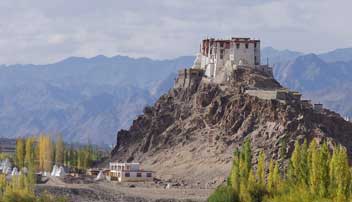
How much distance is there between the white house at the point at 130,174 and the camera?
155875 mm

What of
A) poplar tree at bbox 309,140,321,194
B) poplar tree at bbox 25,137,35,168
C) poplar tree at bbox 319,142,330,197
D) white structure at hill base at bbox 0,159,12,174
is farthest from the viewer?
poplar tree at bbox 25,137,35,168

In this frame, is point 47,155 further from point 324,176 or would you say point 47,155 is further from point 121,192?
point 324,176

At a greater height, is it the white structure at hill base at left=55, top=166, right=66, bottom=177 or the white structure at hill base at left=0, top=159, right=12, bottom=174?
the white structure at hill base at left=0, top=159, right=12, bottom=174

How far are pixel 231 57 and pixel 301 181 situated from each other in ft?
211

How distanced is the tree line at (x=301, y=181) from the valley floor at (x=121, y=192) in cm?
1462

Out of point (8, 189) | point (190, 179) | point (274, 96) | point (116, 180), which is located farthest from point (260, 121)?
point (8, 189)

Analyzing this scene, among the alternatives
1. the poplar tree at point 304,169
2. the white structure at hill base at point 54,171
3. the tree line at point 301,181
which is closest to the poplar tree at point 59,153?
the white structure at hill base at point 54,171

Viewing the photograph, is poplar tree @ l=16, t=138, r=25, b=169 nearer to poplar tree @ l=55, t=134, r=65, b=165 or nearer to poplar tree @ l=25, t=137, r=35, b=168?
poplar tree @ l=25, t=137, r=35, b=168

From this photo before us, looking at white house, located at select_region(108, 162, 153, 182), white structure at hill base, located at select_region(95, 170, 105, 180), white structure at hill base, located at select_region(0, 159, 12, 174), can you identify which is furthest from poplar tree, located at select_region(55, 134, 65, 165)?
white house, located at select_region(108, 162, 153, 182)

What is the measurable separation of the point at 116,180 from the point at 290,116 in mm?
28919

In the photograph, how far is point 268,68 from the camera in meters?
170

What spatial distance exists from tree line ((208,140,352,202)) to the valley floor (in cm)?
1462

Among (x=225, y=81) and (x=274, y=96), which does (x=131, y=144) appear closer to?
(x=225, y=81)

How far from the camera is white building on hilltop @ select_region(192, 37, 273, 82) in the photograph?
16788cm
